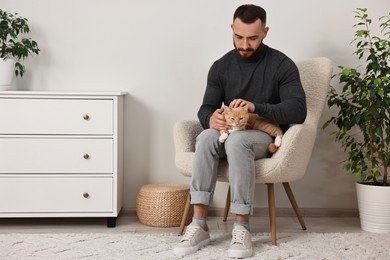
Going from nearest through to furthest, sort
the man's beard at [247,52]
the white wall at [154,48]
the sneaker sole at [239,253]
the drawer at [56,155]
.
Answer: the sneaker sole at [239,253] < the man's beard at [247,52] < the drawer at [56,155] < the white wall at [154,48]

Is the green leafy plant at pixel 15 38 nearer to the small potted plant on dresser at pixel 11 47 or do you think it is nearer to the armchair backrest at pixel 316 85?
the small potted plant on dresser at pixel 11 47

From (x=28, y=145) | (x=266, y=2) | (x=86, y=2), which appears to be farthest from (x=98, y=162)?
(x=266, y=2)

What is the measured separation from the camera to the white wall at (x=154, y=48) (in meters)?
2.99

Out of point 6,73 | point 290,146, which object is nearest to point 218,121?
point 290,146

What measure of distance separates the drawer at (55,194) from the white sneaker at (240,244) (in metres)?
0.77

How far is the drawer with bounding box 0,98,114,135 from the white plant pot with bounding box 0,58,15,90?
0.18 m

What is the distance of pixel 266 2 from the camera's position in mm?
2990

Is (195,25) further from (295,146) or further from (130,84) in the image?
(295,146)

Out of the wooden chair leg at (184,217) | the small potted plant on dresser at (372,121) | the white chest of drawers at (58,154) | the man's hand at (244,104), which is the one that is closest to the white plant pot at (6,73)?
the white chest of drawers at (58,154)

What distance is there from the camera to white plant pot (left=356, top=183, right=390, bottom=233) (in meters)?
2.59

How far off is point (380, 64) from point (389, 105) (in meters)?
0.24

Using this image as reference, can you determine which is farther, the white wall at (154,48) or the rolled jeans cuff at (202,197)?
the white wall at (154,48)

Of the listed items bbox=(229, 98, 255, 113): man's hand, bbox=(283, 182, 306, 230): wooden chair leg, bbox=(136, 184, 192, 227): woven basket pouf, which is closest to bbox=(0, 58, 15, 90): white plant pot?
bbox=(136, 184, 192, 227): woven basket pouf

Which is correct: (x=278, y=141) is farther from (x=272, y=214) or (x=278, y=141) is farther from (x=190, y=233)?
(x=190, y=233)
